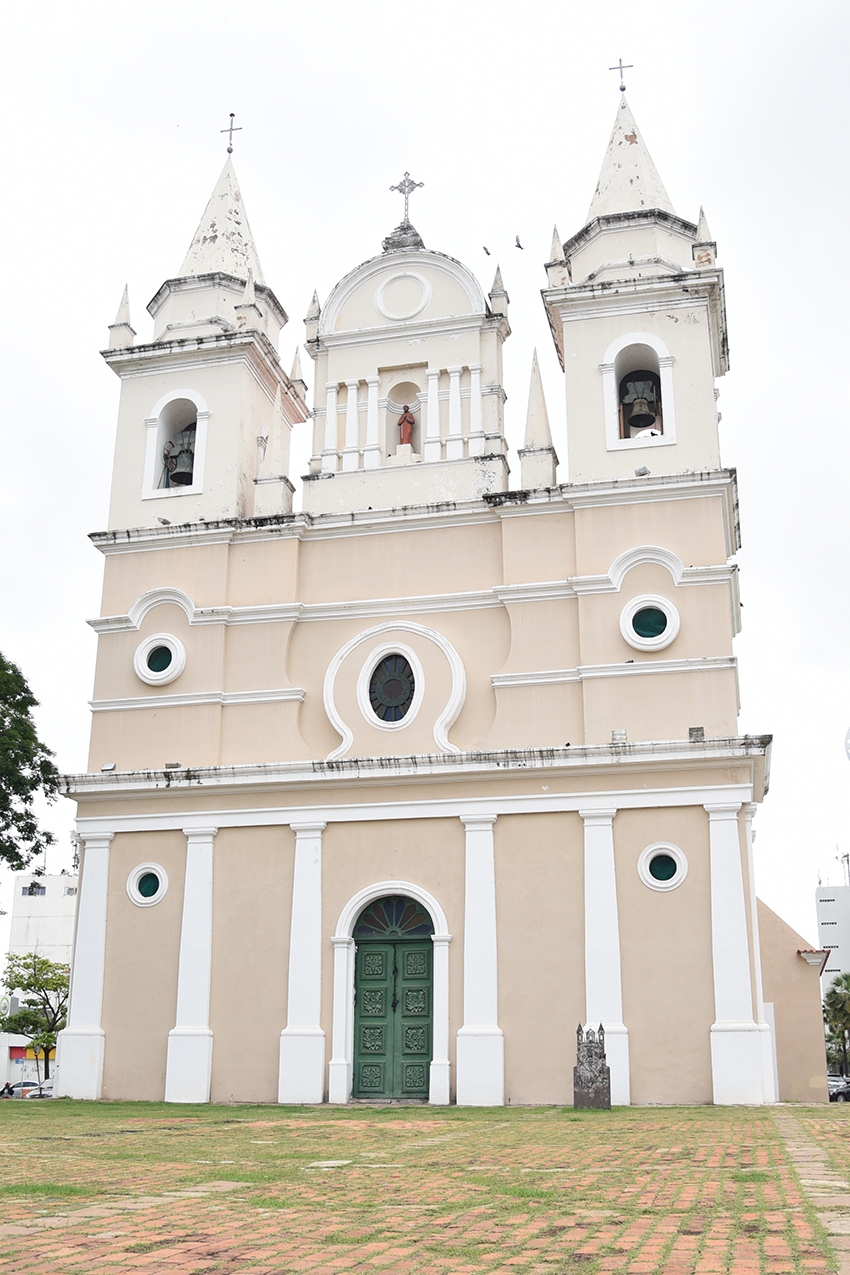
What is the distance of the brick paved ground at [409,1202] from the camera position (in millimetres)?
4336

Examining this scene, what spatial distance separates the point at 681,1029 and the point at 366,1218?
35.0ft

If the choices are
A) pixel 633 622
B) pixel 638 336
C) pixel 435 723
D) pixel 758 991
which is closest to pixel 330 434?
pixel 638 336

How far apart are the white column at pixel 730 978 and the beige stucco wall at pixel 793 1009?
3299 mm

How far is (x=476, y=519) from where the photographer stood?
18234 mm

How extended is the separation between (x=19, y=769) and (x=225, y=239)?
10.5 meters

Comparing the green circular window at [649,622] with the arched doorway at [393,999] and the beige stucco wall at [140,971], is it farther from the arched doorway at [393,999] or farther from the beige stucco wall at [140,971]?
the beige stucco wall at [140,971]

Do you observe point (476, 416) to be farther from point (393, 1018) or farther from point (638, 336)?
point (393, 1018)

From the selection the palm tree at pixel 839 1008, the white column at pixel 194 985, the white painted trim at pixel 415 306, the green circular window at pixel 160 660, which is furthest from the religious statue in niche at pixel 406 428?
the palm tree at pixel 839 1008

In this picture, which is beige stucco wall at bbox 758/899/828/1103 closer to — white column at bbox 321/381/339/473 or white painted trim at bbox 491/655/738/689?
white painted trim at bbox 491/655/738/689

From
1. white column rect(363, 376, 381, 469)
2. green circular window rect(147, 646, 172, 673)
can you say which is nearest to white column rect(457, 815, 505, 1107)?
green circular window rect(147, 646, 172, 673)

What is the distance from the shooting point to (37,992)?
130 ft

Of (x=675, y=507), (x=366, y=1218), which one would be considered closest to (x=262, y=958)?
(x=675, y=507)

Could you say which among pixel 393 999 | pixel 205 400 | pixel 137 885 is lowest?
pixel 393 999

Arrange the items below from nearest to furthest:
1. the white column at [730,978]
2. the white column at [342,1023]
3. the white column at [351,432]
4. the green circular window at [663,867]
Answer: the white column at [730,978]
the green circular window at [663,867]
the white column at [342,1023]
the white column at [351,432]
